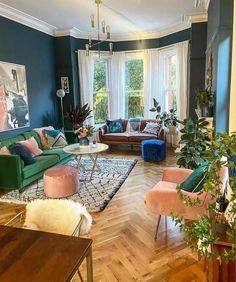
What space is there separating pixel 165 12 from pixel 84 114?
2866mm

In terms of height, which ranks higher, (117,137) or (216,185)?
(216,185)

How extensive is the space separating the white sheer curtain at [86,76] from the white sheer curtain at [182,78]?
2210 mm

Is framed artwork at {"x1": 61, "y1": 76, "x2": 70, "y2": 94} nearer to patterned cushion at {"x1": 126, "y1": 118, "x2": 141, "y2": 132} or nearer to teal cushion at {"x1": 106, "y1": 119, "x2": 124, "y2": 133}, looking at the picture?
teal cushion at {"x1": 106, "y1": 119, "x2": 124, "y2": 133}

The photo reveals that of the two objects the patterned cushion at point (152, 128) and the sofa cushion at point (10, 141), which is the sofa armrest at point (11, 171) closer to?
the sofa cushion at point (10, 141)

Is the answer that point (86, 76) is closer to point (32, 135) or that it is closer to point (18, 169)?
point (32, 135)

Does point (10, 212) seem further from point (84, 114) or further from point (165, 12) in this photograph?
point (165, 12)

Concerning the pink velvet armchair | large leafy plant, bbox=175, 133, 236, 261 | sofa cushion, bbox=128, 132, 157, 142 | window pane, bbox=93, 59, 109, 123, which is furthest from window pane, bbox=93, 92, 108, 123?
large leafy plant, bbox=175, 133, 236, 261

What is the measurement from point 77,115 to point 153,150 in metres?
2.05

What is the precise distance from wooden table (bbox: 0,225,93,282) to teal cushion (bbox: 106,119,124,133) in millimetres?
5266

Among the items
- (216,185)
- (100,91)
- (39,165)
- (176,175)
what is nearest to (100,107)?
(100,91)

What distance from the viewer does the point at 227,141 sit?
1.17m

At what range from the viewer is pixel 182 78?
599 cm

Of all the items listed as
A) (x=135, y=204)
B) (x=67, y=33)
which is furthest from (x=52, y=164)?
(x=67, y=33)

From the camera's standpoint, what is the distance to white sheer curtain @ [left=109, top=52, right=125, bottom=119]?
684cm
